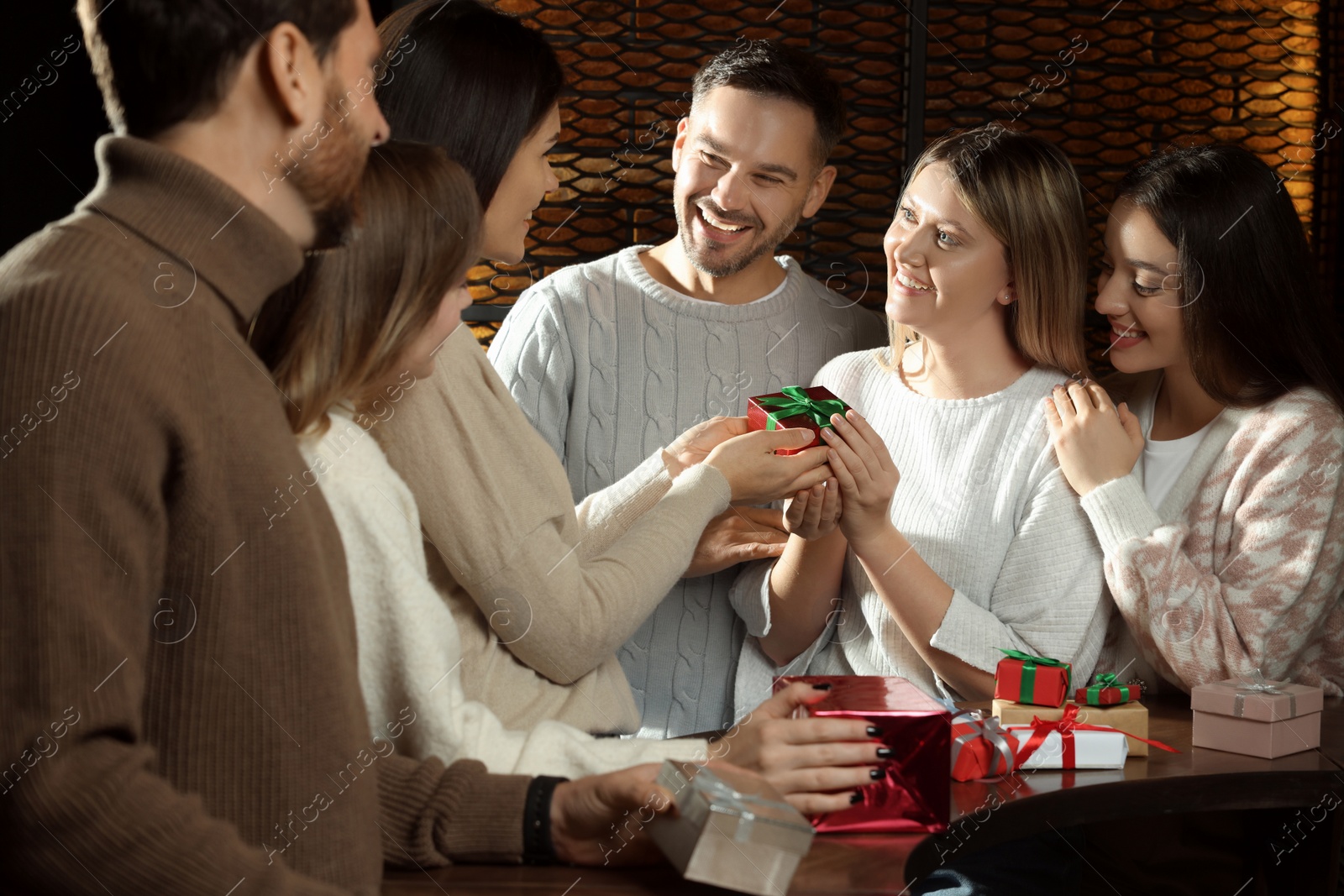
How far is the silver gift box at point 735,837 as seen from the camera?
36.3 inches

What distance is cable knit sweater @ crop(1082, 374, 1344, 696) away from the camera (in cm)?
165

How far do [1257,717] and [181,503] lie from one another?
1.25 meters

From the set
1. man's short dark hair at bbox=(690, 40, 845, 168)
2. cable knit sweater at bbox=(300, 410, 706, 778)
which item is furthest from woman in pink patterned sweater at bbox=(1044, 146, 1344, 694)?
cable knit sweater at bbox=(300, 410, 706, 778)

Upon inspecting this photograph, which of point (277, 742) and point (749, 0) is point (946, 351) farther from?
point (277, 742)

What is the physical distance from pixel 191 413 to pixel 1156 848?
152cm

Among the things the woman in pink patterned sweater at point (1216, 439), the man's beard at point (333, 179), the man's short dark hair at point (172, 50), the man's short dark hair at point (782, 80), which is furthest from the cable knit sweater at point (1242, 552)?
the man's short dark hair at point (172, 50)

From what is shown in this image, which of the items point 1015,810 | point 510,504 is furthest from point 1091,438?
point 510,504

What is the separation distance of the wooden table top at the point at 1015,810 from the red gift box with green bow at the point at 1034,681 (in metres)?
0.09

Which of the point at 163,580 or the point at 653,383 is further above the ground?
the point at 163,580

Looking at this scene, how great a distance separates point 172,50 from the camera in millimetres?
780

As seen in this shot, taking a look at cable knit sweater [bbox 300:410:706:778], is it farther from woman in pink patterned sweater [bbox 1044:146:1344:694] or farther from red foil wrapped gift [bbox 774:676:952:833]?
woman in pink patterned sweater [bbox 1044:146:1344:694]

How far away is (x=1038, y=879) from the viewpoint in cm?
169

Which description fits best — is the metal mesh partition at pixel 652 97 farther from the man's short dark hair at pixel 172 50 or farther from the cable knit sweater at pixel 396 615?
the man's short dark hair at pixel 172 50

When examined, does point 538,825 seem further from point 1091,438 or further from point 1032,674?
point 1091,438
